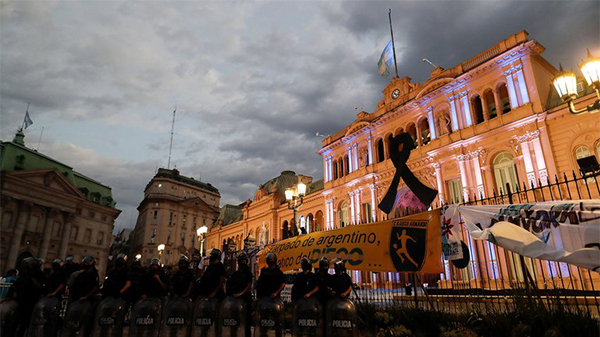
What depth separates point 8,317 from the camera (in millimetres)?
7008

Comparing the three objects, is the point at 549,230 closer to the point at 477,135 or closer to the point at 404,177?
the point at 404,177

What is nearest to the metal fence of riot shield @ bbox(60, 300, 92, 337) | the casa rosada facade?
the casa rosada facade

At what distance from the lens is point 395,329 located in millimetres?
7016

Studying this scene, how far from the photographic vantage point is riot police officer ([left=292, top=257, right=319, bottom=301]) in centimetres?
660

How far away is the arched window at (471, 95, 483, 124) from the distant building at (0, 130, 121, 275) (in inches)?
1826

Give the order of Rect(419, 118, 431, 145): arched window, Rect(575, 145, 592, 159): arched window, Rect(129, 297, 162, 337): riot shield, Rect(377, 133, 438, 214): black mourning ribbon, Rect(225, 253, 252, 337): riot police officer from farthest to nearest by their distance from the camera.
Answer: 1. Rect(419, 118, 431, 145): arched window
2. Rect(575, 145, 592, 159): arched window
3. Rect(377, 133, 438, 214): black mourning ribbon
4. Rect(225, 253, 252, 337): riot police officer
5. Rect(129, 297, 162, 337): riot shield

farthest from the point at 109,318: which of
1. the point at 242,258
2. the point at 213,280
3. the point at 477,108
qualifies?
the point at 477,108

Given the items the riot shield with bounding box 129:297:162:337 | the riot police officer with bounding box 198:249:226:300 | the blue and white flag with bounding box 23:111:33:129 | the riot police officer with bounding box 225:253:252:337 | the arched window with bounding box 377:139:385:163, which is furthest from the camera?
the blue and white flag with bounding box 23:111:33:129

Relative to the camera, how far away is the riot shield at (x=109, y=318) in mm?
6297

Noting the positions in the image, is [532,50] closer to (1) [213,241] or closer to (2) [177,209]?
(1) [213,241]

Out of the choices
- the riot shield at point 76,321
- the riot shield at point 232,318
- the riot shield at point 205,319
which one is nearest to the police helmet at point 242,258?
the riot shield at point 232,318

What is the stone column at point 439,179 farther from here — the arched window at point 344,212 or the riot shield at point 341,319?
the riot shield at point 341,319

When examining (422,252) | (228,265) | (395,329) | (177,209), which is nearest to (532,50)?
(422,252)

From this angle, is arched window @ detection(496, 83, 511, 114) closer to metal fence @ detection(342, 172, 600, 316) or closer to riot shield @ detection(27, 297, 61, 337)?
metal fence @ detection(342, 172, 600, 316)
